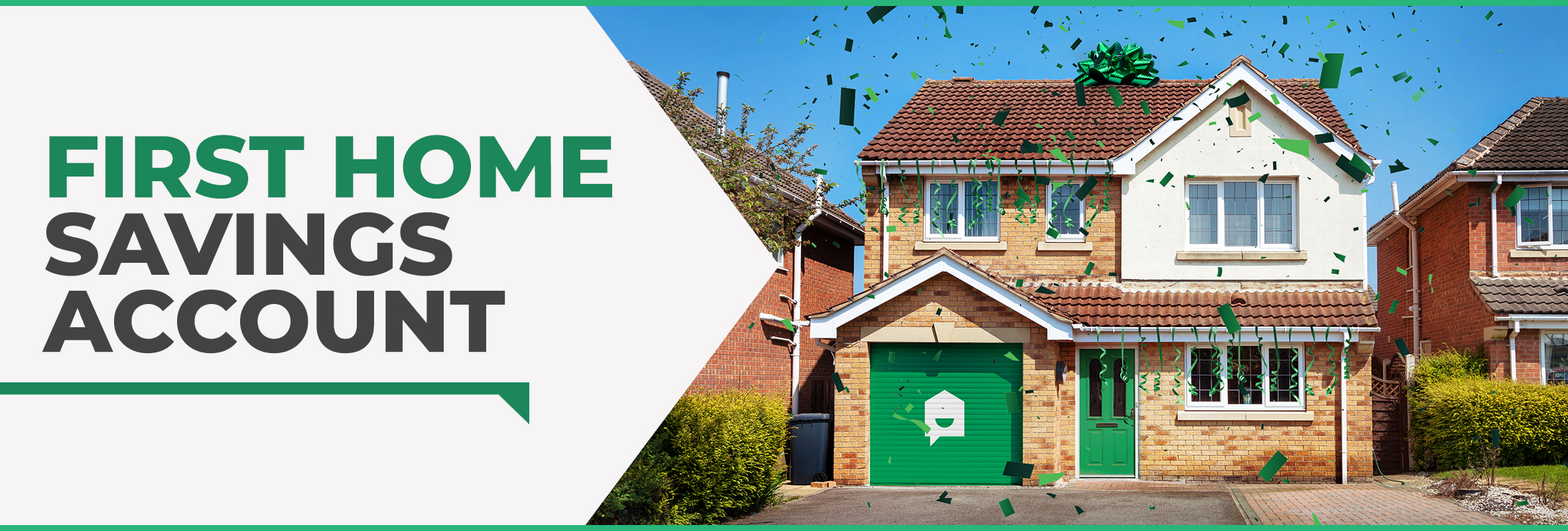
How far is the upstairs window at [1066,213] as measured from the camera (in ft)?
55.1

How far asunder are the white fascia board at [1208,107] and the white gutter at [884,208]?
343 cm

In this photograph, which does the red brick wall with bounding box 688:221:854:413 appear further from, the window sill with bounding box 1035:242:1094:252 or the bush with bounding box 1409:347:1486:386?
the bush with bounding box 1409:347:1486:386

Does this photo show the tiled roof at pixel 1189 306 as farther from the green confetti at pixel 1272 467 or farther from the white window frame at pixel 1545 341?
the white window frame at pixel 1545 341

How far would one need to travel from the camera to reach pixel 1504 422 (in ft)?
50.9

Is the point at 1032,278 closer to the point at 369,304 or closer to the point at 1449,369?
the point at 1449,369

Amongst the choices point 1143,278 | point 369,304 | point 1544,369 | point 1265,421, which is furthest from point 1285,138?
point 369,304

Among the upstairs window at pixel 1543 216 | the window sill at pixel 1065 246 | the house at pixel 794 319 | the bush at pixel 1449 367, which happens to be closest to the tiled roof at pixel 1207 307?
the window sill at pixel 1065 246

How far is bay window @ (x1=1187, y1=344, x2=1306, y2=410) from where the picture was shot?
15.5m

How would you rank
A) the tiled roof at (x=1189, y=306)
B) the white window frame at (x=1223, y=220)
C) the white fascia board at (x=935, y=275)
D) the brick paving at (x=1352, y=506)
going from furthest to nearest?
the white window frame at (x=1223, y=220), the tiled roof at (x=1189, y=306), the white fascia board at (x=935, y=275), the brick paving at (x=1352, y=506)

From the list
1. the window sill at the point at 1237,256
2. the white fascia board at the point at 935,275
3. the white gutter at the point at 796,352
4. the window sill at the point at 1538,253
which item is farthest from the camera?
the white gutter at the point at 796,352

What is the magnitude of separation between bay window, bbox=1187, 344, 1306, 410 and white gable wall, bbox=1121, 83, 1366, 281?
1.33 metres

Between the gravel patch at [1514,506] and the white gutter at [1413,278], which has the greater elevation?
the white gutter at [1413,278]

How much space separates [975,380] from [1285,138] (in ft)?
20.3

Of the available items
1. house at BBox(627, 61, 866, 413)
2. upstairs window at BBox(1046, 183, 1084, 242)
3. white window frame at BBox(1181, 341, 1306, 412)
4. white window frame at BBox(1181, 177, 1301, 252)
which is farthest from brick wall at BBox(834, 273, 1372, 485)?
house at BBox(627, 61, 866, 413)
